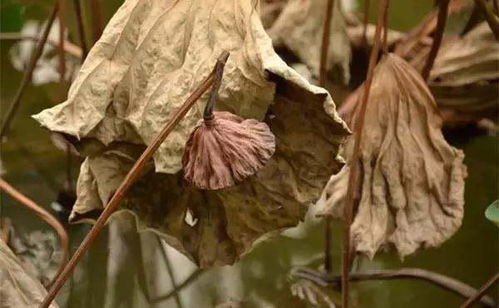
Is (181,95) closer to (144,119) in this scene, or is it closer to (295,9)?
(144,119)

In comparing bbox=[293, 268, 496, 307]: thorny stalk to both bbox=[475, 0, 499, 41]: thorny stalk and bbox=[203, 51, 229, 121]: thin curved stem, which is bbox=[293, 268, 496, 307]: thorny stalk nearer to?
bbox=[475, 0, 499, 41]: thorny stalk

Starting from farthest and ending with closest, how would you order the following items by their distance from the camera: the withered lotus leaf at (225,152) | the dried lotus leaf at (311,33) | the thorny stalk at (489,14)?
the dried lotus leaf at (311,33)
the thorny stalk at (489,14)
the withered lotus leaf at (225,152)

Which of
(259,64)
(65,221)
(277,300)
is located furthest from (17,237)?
(259,64)

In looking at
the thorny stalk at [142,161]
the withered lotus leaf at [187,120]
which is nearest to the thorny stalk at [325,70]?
the withered lotus leaf at [187,120]

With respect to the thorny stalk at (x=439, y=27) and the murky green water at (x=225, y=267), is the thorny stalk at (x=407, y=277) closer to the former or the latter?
the murky green water at (x=225, y=267)

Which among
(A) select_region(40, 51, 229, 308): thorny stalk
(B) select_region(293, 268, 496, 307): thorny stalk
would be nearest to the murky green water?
(B) select_region(293, 268, 496, 307): thorny stalk
